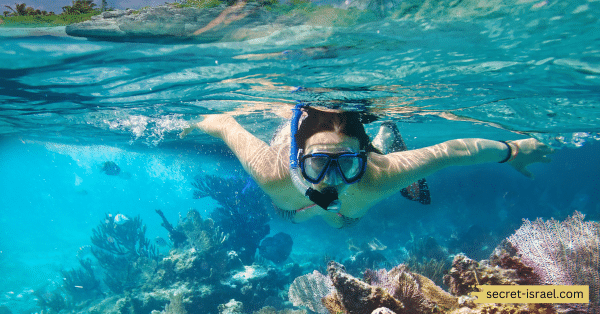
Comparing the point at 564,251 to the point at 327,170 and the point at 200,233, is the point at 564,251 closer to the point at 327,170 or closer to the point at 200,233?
the point at 327,170

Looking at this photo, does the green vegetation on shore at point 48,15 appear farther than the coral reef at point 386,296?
Yes

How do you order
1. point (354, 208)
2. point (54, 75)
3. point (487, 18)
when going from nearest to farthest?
point (487, 18), point (354, 208), point (54, 75)

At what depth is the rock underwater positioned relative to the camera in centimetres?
412

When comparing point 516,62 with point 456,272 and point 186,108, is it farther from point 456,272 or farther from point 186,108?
point 186,108

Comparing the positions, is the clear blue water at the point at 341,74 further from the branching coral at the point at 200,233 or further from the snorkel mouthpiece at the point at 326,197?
the branching coral at the point at 200,233

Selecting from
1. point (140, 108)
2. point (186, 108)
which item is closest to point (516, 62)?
point (186, 108)

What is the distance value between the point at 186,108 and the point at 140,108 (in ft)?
5.77

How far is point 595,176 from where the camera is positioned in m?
22.4

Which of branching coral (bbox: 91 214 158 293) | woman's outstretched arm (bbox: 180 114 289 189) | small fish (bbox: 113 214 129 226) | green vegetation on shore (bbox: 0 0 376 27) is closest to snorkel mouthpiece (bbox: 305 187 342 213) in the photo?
woman's outstretched arm (bbox: 180 114 289 189)

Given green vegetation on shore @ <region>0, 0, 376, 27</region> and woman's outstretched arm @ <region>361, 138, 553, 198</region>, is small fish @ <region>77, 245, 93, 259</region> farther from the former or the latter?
woman's outstretched arm @ <region>361, 138, 553, 198</region>

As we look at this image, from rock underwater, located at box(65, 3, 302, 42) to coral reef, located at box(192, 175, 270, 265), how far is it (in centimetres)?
881

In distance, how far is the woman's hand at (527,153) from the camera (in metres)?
4.50

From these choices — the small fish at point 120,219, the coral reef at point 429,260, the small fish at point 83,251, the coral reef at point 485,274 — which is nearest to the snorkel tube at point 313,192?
the coral reef at point 485,274

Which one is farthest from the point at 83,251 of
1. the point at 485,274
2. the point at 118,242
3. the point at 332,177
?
the point at 485,274
